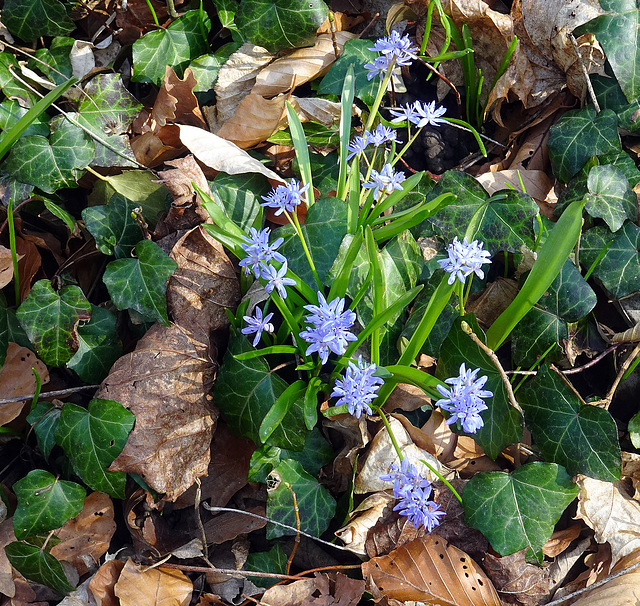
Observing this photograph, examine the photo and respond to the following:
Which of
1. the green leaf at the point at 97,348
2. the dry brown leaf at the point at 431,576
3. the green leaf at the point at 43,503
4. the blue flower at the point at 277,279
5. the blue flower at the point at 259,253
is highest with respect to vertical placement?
the blue flower at the point at 259,253

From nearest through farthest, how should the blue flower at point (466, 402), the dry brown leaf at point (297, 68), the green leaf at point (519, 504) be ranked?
the blue flower at point (466, 402), the green leaf at point (519, 504), the dry brown leaf at point (297, 68)

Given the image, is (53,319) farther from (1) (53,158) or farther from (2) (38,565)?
(2) (38,565)

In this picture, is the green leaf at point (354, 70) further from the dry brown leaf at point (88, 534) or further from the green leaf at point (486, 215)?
the dry brown leaf at point (88, 534)

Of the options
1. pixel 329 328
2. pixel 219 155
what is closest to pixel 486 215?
pixel 329 328

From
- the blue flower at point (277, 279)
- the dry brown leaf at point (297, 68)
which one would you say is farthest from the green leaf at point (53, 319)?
the dry brown leaf at point (297, 68)

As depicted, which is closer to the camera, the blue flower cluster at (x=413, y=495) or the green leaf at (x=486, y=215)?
the blue flower cluster at (x=413, y=495)

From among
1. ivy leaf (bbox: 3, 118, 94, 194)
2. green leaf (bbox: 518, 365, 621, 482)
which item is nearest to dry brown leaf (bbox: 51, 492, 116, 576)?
ivy leaf (bbox: 3, 118, 94, 194)

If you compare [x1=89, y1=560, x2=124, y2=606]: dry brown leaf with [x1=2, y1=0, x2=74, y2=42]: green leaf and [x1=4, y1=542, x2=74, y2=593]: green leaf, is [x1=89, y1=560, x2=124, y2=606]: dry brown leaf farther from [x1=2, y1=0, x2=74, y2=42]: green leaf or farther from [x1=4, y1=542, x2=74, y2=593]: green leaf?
[x1=2, y1=0, x2=74, y2=42]: green leaf

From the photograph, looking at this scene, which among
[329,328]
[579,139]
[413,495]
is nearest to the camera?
[329,328]
